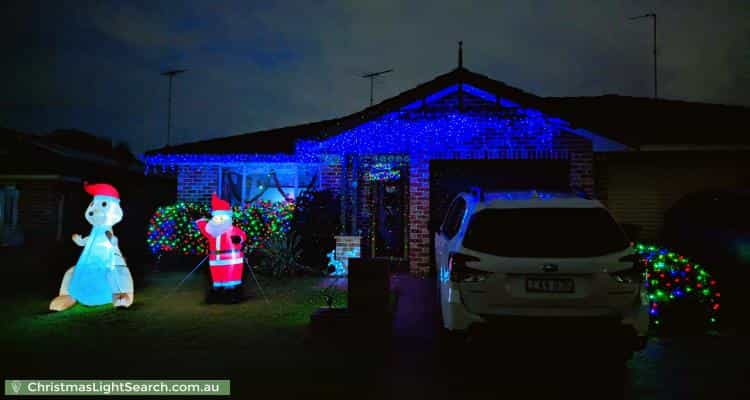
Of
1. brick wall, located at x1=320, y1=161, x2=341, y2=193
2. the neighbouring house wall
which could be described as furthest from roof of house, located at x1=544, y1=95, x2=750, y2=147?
brick wall, located at x1=320, y1=161, x2=341, y2=193

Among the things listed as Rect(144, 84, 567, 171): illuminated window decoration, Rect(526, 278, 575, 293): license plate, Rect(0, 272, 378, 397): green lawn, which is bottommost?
Rect(0, 272, 378, 397): green lawn

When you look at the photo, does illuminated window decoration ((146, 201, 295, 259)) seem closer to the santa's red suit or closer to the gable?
the gable

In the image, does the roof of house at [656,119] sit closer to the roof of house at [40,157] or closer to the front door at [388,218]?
the front door at [388,218]

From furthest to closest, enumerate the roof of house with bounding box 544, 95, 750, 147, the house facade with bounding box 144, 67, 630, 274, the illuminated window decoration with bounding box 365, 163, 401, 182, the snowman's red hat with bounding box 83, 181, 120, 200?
the illuminated window decoration with bounding box 365, 163, 401, 182, the house facade with bounding box 144, 67, 630, 274, the roof of house with bounding box 544, 95, 750, 147, the snowman's red hat with bounding box 83, 181, 120, 200

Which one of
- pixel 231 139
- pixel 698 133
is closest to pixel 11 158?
pixel 231 139

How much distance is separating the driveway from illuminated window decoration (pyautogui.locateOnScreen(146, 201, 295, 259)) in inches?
256

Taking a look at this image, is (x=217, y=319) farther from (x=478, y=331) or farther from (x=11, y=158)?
(x=11, y=158)

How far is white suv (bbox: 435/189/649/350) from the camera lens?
4.45 metres

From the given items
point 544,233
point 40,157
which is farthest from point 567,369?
point 40,157

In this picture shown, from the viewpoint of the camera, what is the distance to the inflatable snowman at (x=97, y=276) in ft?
24.3

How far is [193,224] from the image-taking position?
12156mm

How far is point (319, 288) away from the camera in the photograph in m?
9.30

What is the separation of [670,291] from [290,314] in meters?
5.14

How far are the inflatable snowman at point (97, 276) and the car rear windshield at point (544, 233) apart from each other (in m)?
5.45
